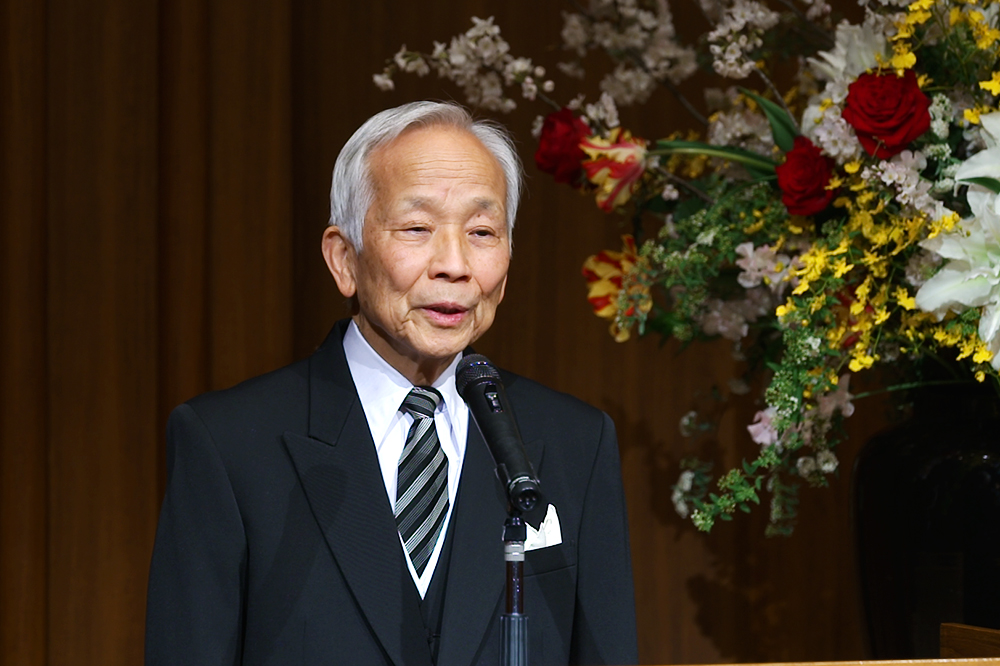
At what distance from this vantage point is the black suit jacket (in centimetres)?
144

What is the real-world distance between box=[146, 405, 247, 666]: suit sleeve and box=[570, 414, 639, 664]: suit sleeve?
1.57 ft

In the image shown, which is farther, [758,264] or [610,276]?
[610,276]

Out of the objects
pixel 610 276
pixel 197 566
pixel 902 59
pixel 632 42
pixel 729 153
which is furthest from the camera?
pixel 632 42

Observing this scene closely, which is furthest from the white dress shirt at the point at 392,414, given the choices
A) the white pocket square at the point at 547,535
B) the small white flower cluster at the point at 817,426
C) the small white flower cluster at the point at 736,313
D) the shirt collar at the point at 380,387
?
the small white flower cluster at the point at 736,313

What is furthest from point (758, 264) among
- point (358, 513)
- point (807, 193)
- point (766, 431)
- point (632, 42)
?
point (358, 513)

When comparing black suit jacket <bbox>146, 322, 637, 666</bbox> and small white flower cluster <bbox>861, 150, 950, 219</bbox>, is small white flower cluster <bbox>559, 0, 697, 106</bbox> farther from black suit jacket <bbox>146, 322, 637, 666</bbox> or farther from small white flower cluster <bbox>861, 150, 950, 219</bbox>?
black suit jacket <bbox>146, 322, 637, 666</bbox>

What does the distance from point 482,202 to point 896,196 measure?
2.19ft

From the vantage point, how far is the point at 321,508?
1.49 metres

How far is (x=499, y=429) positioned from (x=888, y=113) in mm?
950

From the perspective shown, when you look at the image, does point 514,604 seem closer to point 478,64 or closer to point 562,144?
point 562,144

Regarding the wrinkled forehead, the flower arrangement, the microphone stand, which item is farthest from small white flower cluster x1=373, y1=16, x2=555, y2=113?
the microphone stand

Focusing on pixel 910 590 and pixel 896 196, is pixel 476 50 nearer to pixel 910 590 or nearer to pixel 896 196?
pixel 896 196

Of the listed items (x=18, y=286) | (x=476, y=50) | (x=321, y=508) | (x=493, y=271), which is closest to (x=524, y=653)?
(x=321, y=508)

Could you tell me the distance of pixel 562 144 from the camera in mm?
2102
